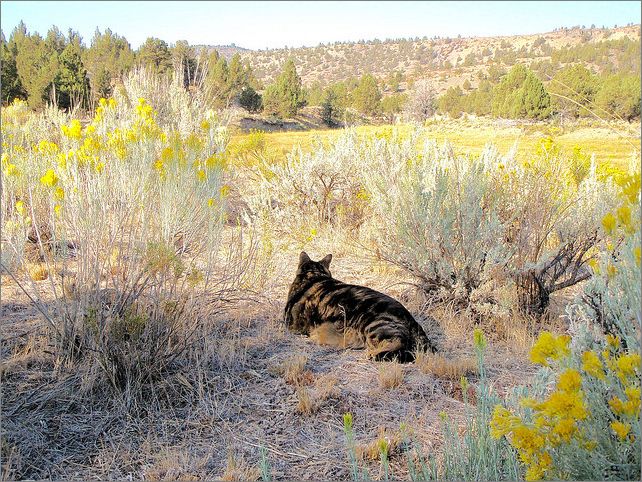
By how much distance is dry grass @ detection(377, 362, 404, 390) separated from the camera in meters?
3.41

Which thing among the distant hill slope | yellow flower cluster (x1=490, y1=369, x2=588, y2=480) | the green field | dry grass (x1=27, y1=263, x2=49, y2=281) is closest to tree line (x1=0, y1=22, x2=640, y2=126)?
the green field

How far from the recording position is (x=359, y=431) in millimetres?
2965

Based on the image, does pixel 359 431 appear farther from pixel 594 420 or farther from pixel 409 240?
pixel 409 240

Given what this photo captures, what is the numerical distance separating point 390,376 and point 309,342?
37.7 inches

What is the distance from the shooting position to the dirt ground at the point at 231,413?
2643 millimetres

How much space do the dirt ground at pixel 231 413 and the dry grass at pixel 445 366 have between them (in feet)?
0.16

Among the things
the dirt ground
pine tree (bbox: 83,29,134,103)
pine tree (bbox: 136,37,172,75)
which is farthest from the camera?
pine tree (bbox: 136,37,172,75)

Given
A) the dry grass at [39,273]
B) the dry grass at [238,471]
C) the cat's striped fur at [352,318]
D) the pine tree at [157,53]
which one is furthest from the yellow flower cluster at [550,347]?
the pine tree at [157,53]

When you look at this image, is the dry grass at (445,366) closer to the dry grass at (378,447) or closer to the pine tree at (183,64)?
the dry grass at (378,447)

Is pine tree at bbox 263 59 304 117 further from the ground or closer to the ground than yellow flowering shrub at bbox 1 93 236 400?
further from the ground

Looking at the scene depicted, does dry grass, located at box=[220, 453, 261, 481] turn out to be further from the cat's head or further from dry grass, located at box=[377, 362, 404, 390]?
the cat's head

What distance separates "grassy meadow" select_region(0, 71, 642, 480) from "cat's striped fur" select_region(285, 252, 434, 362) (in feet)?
0.39

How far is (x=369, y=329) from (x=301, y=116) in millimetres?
36865

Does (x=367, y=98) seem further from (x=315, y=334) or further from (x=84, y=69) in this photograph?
(x=315, y=334)
